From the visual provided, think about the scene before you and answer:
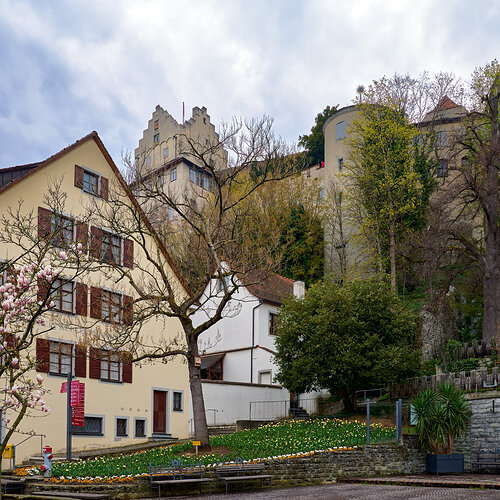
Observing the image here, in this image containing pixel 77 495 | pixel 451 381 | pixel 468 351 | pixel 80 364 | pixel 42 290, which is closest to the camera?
pixel 77 495

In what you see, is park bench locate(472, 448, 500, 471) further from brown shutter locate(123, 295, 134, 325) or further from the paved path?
brown shutter locate(123, 295, 134, 325)

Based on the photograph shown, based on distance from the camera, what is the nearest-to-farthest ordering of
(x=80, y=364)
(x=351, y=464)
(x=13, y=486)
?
(x=13, y=486) < (x=351, y=464) < (x=80, y=364)

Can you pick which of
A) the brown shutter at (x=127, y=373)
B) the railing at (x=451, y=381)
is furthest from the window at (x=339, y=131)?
the brown shutter at (x=127, y=373)

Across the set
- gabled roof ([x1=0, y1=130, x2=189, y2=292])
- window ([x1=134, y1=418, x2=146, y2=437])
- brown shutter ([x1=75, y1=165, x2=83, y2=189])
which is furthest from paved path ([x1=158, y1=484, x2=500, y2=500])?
brown shutter ([x1=75, y1=165, x2=83, y2=189])

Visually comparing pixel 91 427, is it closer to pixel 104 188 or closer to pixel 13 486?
pixel 104 188

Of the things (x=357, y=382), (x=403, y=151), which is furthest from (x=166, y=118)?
(x=357, y=382)

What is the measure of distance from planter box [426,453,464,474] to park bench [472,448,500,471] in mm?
1495

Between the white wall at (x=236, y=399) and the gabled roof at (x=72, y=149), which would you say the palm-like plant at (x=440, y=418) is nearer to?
the gabled roof at (x=72, y=149)

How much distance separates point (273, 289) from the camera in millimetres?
40875

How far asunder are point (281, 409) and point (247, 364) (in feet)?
11.8

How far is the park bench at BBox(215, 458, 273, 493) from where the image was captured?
56.1 feet

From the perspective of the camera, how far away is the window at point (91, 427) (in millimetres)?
26234

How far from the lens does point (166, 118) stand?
68188 mm

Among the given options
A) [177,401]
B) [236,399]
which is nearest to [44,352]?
[177,401]
